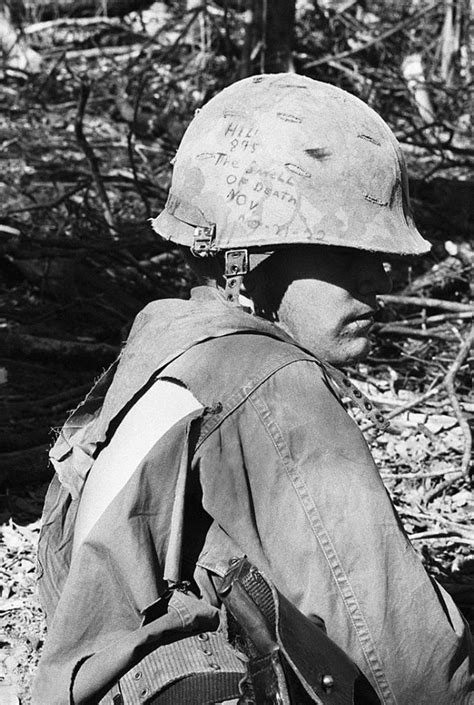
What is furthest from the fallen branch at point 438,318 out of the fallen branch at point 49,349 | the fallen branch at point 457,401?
the fallen branch at point 49,349

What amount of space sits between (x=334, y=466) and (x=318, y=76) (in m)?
8.82

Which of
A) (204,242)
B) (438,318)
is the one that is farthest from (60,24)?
(204,242)

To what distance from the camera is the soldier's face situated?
8.76 feet

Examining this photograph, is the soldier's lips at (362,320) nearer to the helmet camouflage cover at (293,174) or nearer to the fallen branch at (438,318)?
the helmet camouflage cover at (293,174)

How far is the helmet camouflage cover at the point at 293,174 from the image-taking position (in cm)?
259

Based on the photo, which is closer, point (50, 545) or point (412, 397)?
point (50, 545)

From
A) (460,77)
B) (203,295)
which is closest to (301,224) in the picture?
(203,295)

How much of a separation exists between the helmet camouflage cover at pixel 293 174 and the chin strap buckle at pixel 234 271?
0.02 meters

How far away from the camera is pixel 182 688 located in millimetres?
2285

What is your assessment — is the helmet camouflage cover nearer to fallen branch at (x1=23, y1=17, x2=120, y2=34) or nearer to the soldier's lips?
the soldier's lips

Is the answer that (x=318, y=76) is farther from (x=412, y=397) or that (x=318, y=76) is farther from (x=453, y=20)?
(x=412, y=397)

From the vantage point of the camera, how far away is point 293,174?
259cm

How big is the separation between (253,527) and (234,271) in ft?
2.09

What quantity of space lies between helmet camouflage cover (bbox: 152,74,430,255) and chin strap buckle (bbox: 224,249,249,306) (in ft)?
0.08
